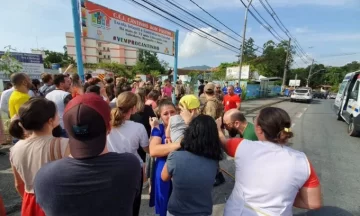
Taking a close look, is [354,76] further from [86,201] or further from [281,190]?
[86,201]

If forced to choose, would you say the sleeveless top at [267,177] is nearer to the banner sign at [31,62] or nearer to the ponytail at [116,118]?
the ponytail at [116,118]

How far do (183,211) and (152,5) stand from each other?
7.62m

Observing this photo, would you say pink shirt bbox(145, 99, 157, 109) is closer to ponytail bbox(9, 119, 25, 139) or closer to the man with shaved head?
the man with shaved head

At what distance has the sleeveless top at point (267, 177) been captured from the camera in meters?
1.28

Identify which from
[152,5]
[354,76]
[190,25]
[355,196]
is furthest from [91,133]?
[354,76]

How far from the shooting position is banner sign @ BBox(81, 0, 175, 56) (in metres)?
6.82

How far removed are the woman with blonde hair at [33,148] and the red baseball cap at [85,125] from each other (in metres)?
0.72

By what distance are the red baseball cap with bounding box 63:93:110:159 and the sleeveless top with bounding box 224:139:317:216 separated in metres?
0.97

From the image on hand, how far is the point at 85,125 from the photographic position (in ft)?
2.90

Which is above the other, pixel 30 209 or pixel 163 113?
pixel 163 113

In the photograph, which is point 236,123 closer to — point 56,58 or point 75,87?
point 75,87

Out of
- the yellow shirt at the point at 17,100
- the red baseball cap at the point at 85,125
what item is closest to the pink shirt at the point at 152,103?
the yellow shirt at the point at 17,100

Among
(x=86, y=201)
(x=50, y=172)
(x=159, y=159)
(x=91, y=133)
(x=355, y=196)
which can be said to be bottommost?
(x=355, y=196)

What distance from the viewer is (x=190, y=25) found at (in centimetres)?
1001
